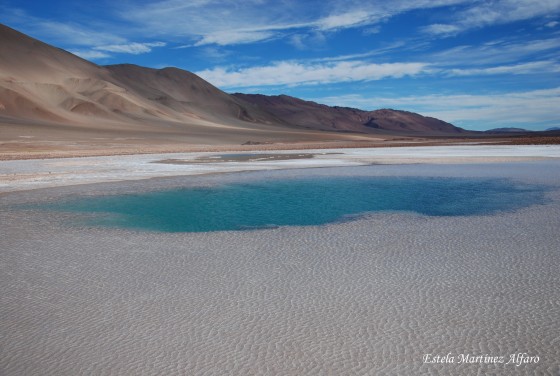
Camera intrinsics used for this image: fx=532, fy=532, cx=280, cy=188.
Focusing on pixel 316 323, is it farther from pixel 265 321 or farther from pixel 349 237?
pixel 349 237

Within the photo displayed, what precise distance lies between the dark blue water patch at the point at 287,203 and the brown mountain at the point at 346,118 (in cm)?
14179

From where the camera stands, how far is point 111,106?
273ft

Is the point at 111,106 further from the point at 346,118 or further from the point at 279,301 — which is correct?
the point at 346,118

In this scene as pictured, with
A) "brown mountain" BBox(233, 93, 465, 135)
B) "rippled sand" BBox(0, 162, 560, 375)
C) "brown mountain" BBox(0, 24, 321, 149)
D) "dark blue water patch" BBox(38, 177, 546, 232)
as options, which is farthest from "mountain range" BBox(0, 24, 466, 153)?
"rippled sand" BBox(0, 162, 560, 375)

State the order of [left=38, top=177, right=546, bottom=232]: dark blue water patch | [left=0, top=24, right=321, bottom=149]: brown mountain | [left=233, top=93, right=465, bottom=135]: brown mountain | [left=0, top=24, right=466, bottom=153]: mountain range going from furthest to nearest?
[left=233, top=93, right=465, bottom=135]: brown mountain
[left=0, top=24, right=321, bottom=149]: brown mountain
[left=0, top=24, right=466, bottom=153]: mountain range
[left=38, top=177, right=546, bottom=232]: dark blue water patch

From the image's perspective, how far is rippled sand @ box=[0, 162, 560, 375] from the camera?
3.38 m

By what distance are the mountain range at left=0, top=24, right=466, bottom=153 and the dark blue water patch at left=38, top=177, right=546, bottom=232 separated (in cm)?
3291

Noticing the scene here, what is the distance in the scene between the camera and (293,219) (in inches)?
337

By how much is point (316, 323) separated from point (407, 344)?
68cm

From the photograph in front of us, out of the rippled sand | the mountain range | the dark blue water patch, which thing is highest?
the mountain range

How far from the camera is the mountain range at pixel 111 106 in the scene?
57.7 metres

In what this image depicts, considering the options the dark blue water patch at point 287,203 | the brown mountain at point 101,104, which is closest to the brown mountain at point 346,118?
the brown mountain at point 101,104

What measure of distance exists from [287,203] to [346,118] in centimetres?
16435

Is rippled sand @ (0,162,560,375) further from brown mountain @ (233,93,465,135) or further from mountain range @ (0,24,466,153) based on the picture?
brown mountain @ (233,93,465,135)
